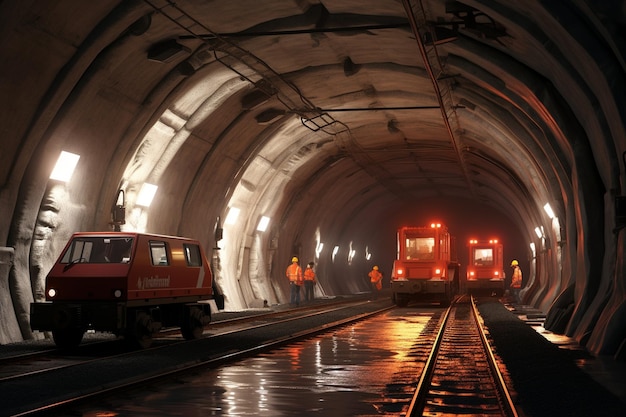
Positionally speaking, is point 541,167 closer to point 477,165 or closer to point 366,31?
point 366,31

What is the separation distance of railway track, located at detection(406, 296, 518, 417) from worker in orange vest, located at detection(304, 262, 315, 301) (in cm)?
1793

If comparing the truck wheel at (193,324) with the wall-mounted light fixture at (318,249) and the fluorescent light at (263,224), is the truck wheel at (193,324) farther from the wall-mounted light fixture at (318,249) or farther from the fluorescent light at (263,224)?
the wall-mounted light fixture at (318,249)

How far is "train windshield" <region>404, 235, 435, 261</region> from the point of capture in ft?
113

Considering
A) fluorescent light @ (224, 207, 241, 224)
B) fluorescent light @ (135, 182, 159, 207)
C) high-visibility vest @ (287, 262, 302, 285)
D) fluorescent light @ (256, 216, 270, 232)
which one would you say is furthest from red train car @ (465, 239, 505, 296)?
fluorescent light @ (135, 182, 159, 207)

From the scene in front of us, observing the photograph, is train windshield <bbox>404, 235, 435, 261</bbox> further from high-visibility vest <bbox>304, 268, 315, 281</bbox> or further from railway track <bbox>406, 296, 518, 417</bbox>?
railway track <bbox>406, 296, 518, 417</bbox>

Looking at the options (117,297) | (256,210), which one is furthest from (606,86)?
(256,210)

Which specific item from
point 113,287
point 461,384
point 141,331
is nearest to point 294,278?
point 141,331

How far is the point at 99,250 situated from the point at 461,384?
696 cm

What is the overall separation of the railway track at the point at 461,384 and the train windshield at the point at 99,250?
17.4 feet

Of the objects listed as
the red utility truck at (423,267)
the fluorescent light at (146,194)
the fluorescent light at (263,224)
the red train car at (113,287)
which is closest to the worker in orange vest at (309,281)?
the fluorescent light at (263,224)

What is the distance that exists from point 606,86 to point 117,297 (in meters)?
7.93

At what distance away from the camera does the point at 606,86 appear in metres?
12.3

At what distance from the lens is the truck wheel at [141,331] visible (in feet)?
49.7

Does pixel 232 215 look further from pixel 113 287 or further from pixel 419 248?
pixel 113 287
